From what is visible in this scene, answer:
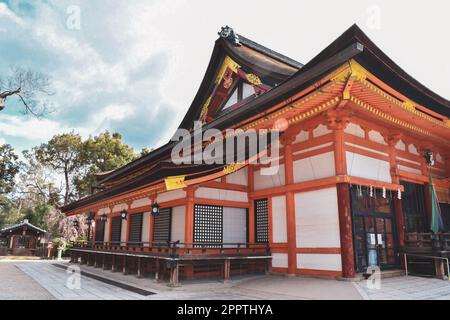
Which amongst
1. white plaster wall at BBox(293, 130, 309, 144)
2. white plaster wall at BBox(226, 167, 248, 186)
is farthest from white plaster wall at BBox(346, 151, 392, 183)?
white plaster wall at BBox(226, 167, 248, 186)

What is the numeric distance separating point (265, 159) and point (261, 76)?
10.8 feet

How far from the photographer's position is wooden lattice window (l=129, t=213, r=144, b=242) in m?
13.0

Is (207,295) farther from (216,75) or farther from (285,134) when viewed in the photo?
(216,75)

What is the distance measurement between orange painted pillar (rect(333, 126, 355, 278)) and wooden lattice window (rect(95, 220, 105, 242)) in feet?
45.3

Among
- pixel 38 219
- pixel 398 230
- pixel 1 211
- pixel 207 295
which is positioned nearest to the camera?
pixel 207 295

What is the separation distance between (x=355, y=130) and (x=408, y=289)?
4246 mm

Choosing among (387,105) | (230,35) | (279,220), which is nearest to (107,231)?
(279,220)

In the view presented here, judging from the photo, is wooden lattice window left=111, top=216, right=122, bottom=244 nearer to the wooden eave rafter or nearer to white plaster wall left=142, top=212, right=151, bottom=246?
white plaster wall left=142, top=212, right=151, bottom=246

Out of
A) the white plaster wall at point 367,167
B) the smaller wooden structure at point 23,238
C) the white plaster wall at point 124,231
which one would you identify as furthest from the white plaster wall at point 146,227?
the smaller wooden structure at point 23,238

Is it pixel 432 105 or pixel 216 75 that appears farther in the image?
pixel 216 75

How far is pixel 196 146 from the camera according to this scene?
40.7 feet

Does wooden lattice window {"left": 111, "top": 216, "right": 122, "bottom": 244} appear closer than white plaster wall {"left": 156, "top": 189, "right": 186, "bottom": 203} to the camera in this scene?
No

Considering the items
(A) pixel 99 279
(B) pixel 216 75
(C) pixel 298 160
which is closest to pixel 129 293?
(A) pixel 99 279

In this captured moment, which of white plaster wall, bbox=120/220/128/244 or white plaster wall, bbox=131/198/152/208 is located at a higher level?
white plaster wall, bbox=131/198/152/208
